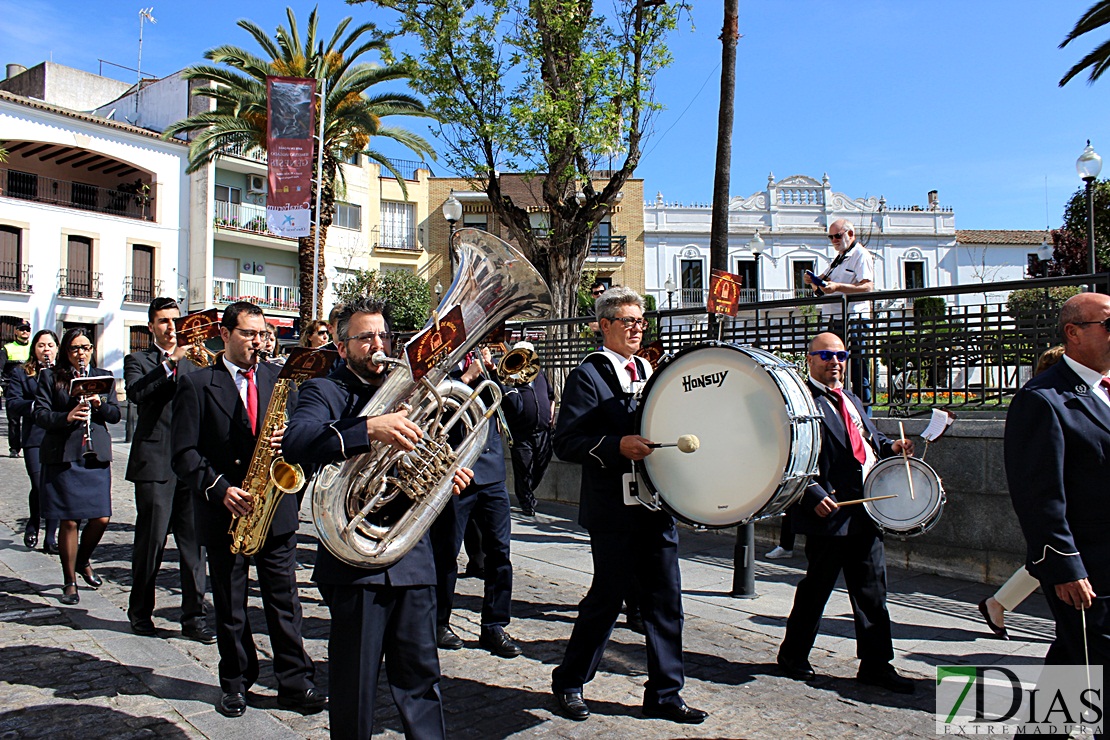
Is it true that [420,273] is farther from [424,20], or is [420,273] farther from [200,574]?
[200,574]

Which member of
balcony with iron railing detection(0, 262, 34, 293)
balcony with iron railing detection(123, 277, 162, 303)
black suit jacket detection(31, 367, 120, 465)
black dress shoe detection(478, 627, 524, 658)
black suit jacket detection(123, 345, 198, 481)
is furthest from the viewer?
balcony with iron railing detection(123, 277, 162, 303)

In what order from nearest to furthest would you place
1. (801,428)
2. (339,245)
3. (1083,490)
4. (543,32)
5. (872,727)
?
1. (1083,490)
2. (801,428)
3. (872,727)
4. (543,32)
5. (339,245)

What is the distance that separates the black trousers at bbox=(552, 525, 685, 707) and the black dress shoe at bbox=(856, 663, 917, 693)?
1128mm

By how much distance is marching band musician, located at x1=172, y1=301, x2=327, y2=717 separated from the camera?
13.7 feet

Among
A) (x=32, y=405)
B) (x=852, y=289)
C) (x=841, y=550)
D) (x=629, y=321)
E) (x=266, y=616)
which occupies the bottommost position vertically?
(x=266, y=616)

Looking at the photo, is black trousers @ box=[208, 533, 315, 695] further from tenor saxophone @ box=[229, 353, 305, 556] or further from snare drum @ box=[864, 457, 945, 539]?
snare drum @ box=[864, 457, 945, 539]

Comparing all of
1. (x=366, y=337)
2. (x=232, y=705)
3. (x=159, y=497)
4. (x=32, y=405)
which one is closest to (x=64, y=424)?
(x=32, y=405)

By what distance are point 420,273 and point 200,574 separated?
127 feet

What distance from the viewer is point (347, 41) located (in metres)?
24.4

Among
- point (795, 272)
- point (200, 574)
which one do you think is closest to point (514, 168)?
point (200, 574)

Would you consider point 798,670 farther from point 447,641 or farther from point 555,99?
point 555,99

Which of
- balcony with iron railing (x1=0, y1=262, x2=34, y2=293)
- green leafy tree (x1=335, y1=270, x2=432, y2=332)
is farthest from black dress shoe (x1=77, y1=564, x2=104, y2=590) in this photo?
green leafy tree (x1=335, y1=270, x2=432, y2=332)

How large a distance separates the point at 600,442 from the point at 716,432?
1.95 ft

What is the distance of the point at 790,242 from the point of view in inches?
1711
